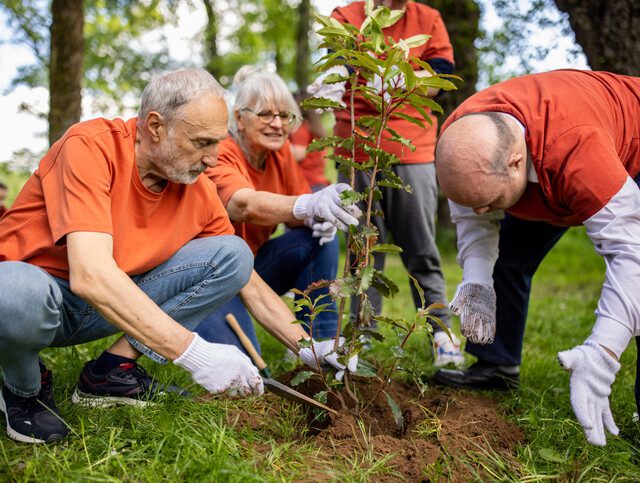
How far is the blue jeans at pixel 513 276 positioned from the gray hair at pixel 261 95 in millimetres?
1214

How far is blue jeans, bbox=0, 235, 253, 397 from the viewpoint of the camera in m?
1.79

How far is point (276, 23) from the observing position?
570 inches

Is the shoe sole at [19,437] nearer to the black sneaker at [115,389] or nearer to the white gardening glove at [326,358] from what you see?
the black sneaker at [115,389]

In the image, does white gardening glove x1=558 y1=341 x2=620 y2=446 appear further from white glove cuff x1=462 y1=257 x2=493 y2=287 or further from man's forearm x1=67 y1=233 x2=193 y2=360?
man's forearm x1=67 y1=233 x2=193 y2=360

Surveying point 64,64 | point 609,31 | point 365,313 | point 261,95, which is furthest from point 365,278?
point 64,64

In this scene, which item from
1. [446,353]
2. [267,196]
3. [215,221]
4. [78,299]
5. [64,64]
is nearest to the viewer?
[78,299]

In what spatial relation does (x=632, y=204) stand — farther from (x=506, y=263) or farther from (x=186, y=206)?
(x=186, y=206)

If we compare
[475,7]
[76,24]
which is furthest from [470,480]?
[475,7]

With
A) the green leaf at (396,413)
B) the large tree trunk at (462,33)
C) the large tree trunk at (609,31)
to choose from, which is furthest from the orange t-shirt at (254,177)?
the large tree trunk at (462,33)

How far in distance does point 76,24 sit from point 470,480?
4686mm

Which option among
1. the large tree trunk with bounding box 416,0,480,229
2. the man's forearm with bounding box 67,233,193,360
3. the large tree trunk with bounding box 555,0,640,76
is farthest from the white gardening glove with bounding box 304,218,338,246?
the large tree trunk with bounding box 416,0,480,229

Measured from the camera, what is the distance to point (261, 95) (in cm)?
296

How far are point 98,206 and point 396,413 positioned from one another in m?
1.19

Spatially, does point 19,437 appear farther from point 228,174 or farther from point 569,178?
point 569,178
